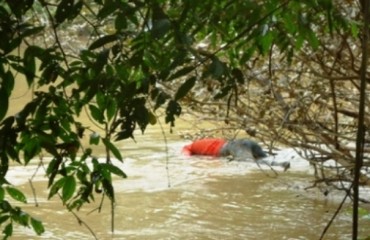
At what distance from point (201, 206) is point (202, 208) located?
7cm

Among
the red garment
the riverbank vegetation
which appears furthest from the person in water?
the riverbank vegetation

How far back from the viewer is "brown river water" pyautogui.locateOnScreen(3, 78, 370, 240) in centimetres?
513

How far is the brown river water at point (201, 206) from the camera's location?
5133 millimetres

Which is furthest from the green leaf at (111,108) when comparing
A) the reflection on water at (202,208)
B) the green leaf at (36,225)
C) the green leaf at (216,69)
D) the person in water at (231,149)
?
the person in water at (231,149)

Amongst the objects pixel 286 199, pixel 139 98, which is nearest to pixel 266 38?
pixel 139 98

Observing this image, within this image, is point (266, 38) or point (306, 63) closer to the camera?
point (266, 38)

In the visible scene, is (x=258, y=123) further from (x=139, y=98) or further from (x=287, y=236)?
(x=139, y=98)

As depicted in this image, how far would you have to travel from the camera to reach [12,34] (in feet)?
5.40

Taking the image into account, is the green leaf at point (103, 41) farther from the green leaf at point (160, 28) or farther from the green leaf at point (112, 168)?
the green leaf at point (112, 168)

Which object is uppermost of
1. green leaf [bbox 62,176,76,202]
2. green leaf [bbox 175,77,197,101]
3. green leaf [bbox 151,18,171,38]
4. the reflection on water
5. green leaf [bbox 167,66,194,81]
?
green leaf [bbox 151,18,171,38]

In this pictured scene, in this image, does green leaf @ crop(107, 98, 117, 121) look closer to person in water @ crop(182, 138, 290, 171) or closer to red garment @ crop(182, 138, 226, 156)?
person in water @ crop(182, 138, 290, 171)

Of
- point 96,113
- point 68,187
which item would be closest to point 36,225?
point 68,187

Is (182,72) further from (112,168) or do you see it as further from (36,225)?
(36,225)

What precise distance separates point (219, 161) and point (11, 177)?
2222mm
